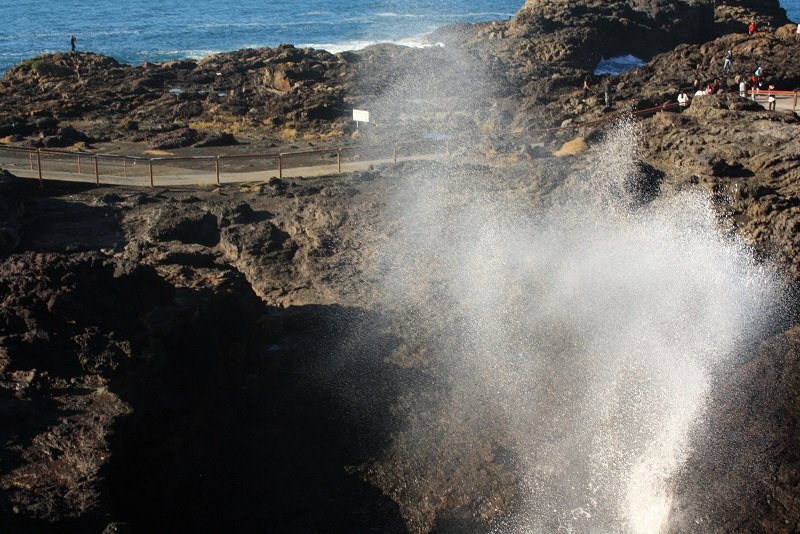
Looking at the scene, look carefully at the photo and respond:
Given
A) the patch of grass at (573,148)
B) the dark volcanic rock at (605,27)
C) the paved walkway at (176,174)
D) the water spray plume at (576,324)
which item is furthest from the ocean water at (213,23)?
the water spray plume at (576,324)

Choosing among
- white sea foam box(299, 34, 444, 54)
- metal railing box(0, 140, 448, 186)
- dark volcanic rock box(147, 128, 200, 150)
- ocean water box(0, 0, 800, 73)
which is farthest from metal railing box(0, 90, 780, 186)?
ocean water box(0, 0, 800, 73)

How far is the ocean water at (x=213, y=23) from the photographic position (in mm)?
65438

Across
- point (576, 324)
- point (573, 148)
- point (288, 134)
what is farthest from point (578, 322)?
point (288, 134)

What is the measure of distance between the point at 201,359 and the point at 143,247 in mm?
5202

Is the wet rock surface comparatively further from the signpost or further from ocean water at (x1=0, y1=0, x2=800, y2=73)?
ocean water at (x1=0, y1=0, x2=800, y2=73)

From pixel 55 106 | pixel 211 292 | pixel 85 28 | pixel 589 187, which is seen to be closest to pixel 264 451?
pixel 211 292

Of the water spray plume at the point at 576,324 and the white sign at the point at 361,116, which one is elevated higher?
the white sign at the point at 361,116

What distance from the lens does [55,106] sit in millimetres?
32656

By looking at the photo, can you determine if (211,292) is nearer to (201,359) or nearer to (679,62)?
(201,359)

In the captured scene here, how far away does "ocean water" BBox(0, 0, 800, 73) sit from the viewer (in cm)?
6544

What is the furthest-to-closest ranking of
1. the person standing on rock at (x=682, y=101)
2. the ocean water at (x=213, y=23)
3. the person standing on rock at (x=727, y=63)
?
1. the ocean water at (x=213, y=23)
2. the person standing on rock at (x=727, y=63)
3. the person standing on rock at (x=682, y=101)

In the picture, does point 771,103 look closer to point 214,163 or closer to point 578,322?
point 578,322

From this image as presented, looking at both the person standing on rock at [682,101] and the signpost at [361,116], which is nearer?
the person standing on rock at [682,101]

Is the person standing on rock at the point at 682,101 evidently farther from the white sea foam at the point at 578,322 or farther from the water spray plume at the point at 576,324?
the white sea foam at the point at 578,322
